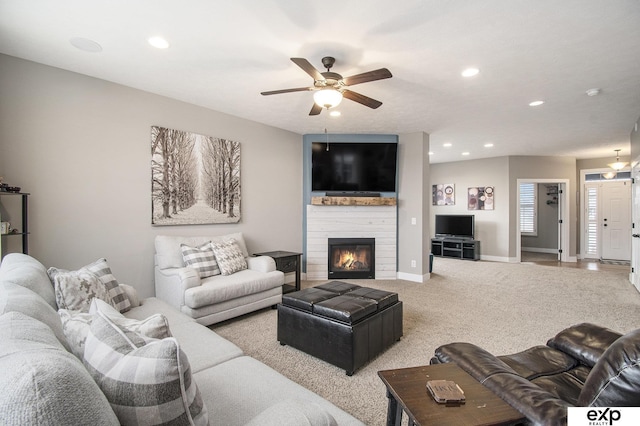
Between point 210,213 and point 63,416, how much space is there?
3885 mm

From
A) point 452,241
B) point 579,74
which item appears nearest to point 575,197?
point 452,241

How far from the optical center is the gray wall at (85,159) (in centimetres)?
287

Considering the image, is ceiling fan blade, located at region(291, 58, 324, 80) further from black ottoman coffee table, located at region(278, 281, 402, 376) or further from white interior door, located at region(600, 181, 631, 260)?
white interior door, located at region(600, 181, 631, 260)

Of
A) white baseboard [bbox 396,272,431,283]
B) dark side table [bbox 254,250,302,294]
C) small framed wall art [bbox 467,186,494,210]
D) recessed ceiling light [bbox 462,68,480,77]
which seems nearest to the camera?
recessed ceiling light [bbox 462,68,480,77]

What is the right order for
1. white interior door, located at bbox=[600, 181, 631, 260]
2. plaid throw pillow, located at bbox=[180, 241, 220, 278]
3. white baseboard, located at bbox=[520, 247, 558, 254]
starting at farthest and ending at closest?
1. white baseboard, located at bbox=[520, 247, 558, 254]
2. white interior door, located at bbox=[600, 181, 631, 260]
3. plaid throw pillow, located at bbox=[180, 241, 220, 278]

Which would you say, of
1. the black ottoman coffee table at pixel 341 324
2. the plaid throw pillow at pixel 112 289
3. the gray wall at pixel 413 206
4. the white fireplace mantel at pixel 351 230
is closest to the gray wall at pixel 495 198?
the gray wall at pixel 413 206

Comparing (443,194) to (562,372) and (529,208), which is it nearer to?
(529,208)

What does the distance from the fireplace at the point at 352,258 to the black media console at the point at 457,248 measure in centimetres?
360

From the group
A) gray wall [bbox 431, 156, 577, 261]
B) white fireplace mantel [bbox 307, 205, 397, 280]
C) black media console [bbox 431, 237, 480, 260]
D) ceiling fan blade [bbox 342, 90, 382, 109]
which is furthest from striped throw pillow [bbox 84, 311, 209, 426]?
gray wall [bbox 431, 156, 577, 261]

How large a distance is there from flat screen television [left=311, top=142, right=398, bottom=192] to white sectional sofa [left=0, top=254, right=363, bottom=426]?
3.72 m

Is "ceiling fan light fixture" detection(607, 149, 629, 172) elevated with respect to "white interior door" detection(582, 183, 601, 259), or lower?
elevated

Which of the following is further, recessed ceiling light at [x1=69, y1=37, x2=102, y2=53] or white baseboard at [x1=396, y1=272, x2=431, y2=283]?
white baseboard at [x1=396, y1=272, x2=431, y2=283]

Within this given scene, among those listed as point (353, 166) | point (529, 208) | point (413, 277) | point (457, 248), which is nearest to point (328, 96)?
point (353, 166)

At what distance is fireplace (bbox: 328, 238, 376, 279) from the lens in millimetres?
5586
